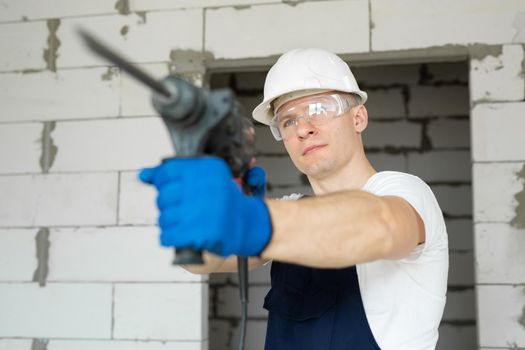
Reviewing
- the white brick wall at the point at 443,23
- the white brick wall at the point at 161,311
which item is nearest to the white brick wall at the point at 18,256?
the white brick wall at the point at 161,311

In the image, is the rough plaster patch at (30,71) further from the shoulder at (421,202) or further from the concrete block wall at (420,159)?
the shoulder at (421,202)

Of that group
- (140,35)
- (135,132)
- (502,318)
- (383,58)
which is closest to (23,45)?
(140,35)

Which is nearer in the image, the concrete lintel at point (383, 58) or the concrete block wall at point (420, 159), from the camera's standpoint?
the concrete lintel at point (383, 58)

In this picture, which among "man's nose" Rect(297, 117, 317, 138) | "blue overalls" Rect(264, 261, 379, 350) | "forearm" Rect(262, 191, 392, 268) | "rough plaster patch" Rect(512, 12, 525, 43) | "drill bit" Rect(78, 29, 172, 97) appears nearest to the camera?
"drill bit" Rect(78, 29, 172, 97)

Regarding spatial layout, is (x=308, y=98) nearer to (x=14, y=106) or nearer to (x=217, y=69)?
(x=217, y=69)

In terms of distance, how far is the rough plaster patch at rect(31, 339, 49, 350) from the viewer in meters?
2.84

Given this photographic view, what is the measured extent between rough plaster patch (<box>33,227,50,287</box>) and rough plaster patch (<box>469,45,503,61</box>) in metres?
2.06

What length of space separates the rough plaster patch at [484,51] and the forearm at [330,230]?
1.77m

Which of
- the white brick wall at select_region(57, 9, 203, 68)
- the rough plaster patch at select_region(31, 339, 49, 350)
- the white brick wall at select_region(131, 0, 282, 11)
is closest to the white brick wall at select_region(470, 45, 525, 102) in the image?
the white brick wall at select_region(131, 0, 282, 11)

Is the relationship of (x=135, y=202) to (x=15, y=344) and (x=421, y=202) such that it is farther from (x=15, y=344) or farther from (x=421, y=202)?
(x=421, y=202)

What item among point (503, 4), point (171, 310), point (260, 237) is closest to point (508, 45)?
point (503, 4)

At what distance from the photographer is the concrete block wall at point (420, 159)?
377 centimetres

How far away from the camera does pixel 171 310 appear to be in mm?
2723

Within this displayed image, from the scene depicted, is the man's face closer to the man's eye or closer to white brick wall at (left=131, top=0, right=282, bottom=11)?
the man's eye
